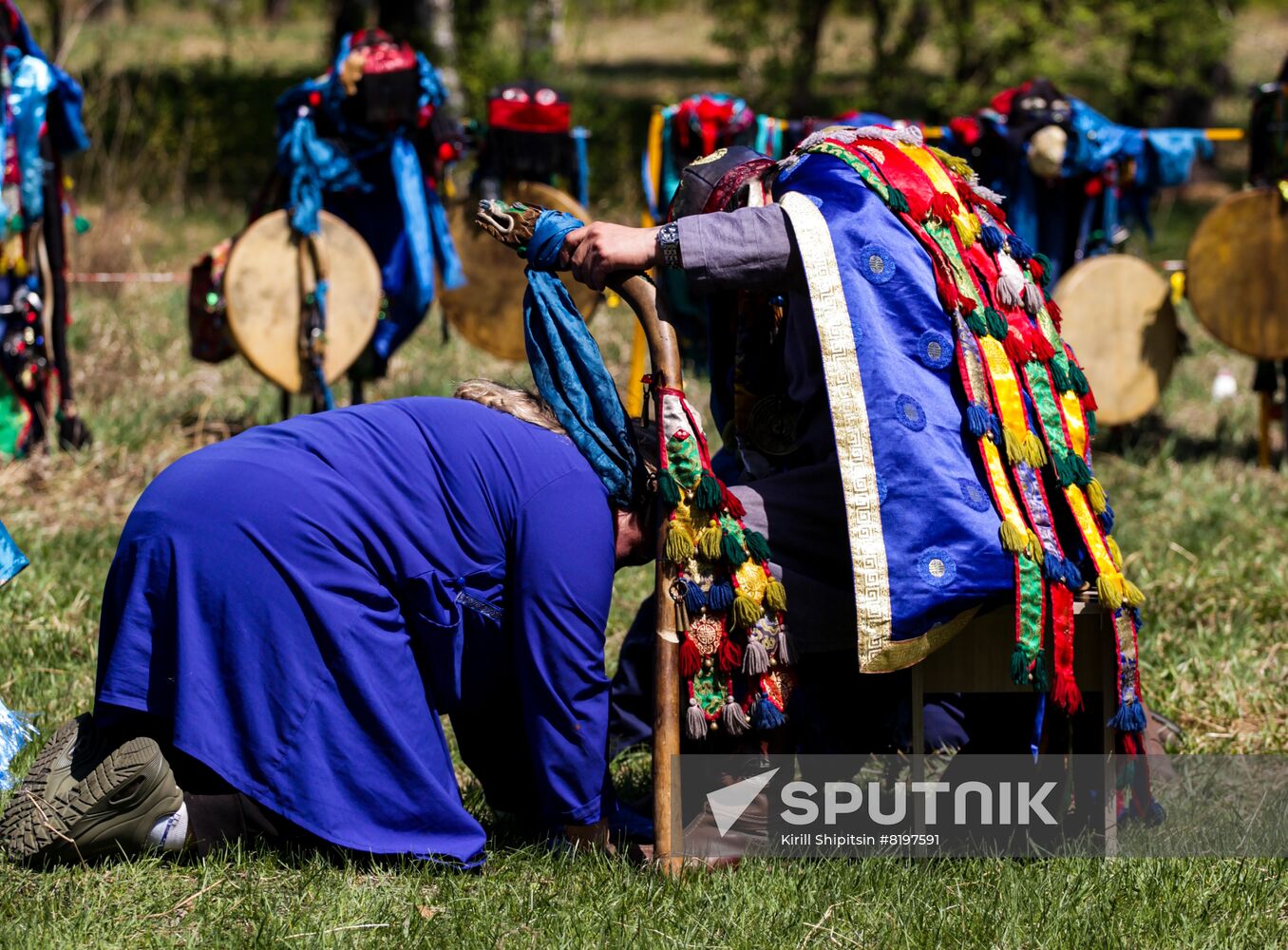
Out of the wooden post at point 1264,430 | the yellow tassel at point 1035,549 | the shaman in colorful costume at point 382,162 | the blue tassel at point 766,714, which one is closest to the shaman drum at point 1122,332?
the wooden post at point 1264,430

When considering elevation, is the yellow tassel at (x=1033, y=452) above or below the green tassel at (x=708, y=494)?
above

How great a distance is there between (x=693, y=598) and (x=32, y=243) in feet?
13.8

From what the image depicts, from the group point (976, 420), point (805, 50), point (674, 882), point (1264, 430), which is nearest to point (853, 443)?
point (976, 420)

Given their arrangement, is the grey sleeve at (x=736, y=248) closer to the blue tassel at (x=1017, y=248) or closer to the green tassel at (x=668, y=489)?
the green tassel at (x=668, y=489)

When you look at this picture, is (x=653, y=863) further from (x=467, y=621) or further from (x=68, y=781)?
(x=68, y=781)

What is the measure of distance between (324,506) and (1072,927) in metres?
1.63

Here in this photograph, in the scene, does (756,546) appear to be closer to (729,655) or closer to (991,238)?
(729,655)

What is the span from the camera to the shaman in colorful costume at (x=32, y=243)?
5.93m

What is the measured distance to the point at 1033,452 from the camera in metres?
3.16

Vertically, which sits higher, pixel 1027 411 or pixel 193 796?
pixel 1027 411

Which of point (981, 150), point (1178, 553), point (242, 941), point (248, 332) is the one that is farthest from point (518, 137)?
point (242, 941)

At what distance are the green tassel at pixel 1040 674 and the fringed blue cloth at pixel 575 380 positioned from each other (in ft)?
2.86

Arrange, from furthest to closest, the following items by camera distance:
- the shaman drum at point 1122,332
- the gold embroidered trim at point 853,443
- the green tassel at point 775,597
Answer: the shaman drum at point 1122,332 < the green tassel at point 775,597 < the gold embroidered trim at point 853,443

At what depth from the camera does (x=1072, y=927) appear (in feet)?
9.56
